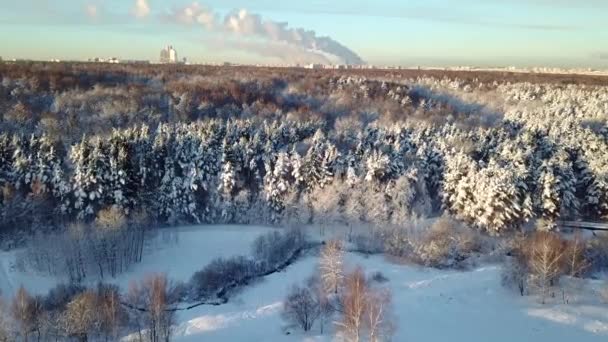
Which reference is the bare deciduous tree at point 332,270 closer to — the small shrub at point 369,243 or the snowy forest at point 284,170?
the small shrub at point 369,243

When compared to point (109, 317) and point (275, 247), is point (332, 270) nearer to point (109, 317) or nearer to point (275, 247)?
point (275, 247)

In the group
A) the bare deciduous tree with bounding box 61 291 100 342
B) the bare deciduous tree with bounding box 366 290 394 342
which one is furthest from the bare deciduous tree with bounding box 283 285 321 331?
the bare deciduous tree with bounding box 61 291 100 342

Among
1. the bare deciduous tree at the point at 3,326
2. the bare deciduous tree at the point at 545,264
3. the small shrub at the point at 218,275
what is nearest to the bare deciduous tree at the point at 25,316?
the bare deciduous tree at the point at 3,326

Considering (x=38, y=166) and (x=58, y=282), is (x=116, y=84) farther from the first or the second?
(x=58, y=282)

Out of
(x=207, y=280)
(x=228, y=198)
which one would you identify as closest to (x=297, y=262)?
(x=207, y=280)

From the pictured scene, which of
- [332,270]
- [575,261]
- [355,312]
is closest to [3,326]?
[355,312]
